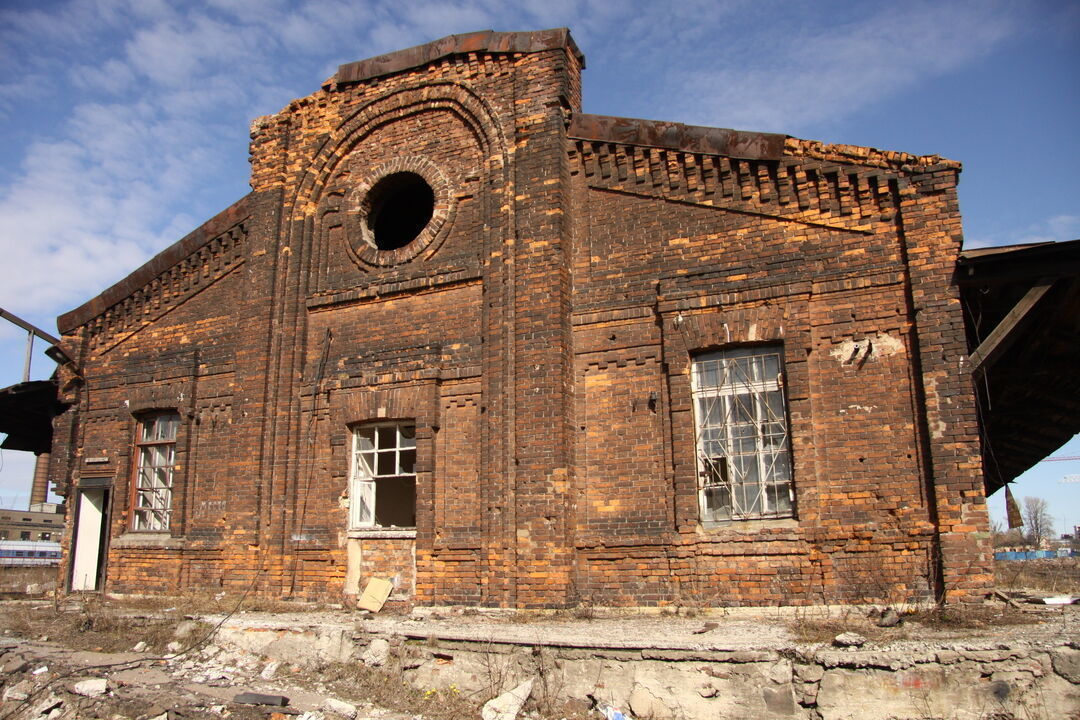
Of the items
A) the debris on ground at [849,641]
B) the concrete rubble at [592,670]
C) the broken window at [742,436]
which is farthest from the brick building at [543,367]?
the debris on ground at [849,641]

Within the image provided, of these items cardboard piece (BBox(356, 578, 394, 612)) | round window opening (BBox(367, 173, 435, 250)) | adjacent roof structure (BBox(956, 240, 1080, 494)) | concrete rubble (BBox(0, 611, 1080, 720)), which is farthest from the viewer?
round window opening (BBox(367, 173, 435, 250))

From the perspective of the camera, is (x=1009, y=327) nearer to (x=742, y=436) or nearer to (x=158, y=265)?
(x=742, y=436)

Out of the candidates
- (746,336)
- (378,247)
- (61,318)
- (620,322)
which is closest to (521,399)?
(620,322)

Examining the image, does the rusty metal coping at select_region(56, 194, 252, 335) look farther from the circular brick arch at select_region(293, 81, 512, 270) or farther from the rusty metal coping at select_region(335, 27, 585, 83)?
the rusty metal coping at select_region(335, 27, 585, 83)

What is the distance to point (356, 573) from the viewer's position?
10.1m

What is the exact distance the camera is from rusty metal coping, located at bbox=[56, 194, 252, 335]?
1244 cm

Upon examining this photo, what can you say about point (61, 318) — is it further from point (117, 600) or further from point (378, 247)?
point (378, 247)

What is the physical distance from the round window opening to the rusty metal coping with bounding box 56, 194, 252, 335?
84.0 inches

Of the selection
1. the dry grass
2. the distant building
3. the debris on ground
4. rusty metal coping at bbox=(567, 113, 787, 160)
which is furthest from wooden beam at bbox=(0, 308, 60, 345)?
the distant building

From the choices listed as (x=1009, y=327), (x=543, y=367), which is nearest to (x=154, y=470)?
(x=543, y=367)

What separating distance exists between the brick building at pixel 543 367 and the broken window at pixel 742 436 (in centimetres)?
2

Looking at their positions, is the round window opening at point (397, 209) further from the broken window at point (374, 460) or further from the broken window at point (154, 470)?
the broken window at point (154, 470)

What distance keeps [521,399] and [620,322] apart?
1469mm

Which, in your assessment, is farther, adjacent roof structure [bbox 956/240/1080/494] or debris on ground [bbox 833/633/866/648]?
adjacent roof structure [bbox 956/240/1080/494]
